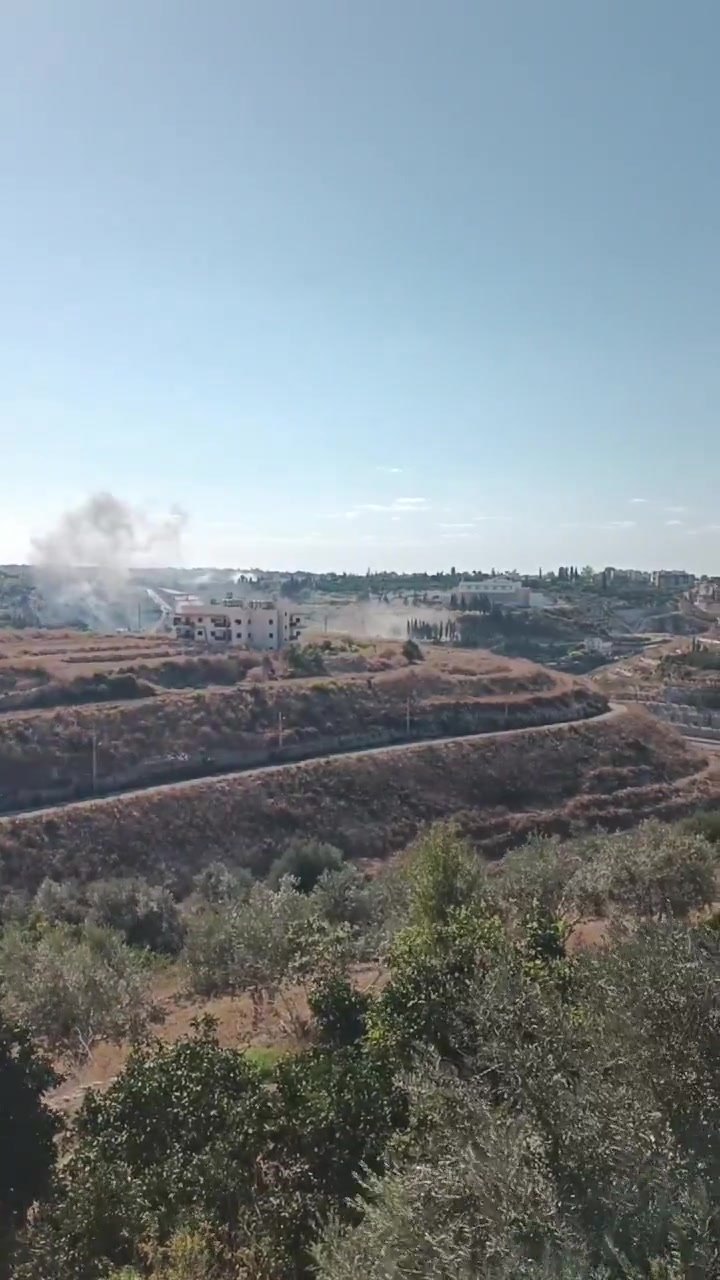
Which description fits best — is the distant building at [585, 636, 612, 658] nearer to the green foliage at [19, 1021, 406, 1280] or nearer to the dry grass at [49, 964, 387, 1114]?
the dry grass at [49, 964, 387, 1114]

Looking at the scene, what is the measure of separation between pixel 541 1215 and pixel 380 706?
161ft

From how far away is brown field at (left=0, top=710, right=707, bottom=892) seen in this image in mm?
35875

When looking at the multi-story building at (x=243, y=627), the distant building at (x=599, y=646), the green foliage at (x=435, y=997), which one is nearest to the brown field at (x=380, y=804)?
the green foliage at (x=435, y=997)

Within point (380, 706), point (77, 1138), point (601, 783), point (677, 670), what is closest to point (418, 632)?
point (677, 670)

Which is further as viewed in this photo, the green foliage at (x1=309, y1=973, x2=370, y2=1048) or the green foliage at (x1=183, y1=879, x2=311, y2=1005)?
the green foliage at (x1=183, y1=879, x2=311, y2=1005)

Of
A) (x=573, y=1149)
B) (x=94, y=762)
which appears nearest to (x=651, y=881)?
(x=573, y=1149)

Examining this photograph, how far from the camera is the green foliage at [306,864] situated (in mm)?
33188

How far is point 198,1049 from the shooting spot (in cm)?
983

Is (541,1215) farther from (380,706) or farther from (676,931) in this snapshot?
(380,706)

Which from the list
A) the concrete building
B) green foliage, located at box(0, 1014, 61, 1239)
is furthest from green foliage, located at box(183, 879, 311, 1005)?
the concrete building

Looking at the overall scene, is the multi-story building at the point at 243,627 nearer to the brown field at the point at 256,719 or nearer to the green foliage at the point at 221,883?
the brown field at the point at 256,719

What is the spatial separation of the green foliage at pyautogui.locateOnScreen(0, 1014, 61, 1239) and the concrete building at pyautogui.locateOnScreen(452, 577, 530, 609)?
128m

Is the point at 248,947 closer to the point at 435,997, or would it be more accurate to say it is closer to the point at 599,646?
the point at 435,997

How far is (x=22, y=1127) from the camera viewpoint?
937cm
